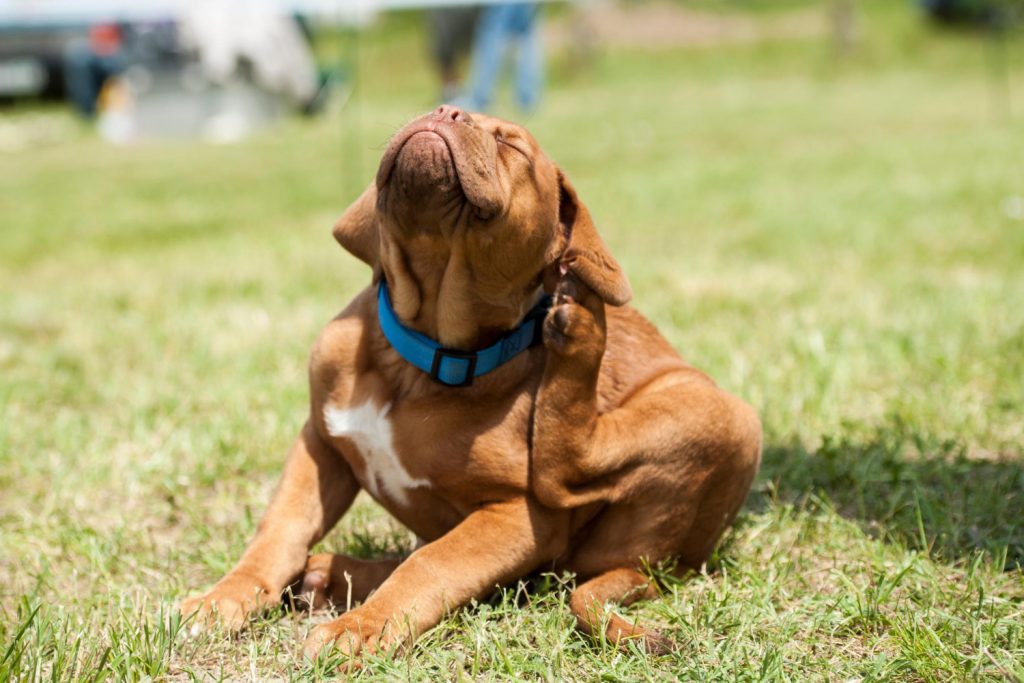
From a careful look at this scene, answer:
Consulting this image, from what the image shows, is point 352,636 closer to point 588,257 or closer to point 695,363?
point 588,257

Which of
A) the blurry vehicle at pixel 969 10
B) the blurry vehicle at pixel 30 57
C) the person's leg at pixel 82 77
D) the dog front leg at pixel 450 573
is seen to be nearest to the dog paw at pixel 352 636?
the dog front leg at pixel 450 573

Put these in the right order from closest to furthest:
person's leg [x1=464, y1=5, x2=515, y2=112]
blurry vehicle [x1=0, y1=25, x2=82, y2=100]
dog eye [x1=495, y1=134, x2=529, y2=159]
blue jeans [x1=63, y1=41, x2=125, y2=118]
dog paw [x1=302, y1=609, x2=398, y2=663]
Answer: dog paw [x1=302, y1=609, x2=398, y2=663] < dog eye [x1=495, y1=134, x2=529, y2=159] < person's leg [x1=464, y1=5, x2=515, y2=112] < blue jeans [x1=63, y1=41, x2=125, y2=118] < blurry vehicle [x1=0, y1=25, x2=82, y2=100]

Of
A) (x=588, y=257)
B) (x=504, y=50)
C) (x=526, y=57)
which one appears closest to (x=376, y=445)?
(x=588, y=257)

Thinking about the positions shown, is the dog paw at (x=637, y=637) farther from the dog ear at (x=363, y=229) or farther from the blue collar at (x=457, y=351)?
the dog ear at (x=363, y=229)

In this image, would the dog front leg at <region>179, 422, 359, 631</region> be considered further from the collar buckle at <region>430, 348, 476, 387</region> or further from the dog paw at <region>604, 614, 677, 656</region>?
the dog paw at <region>604, 614, 677, 656</region>

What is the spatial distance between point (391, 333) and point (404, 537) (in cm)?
66

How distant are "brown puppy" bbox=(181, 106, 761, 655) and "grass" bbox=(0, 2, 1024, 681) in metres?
0.11

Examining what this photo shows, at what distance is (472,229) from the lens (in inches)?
96.0

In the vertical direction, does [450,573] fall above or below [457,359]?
below

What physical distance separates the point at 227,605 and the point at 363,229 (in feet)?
2.90

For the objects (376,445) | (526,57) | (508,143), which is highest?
(508,143)

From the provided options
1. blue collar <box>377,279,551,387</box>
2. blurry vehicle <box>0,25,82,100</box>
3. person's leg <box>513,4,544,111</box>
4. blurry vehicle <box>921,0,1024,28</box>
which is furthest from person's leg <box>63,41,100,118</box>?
blurry vehicle <box>921,0,1024,28</box>

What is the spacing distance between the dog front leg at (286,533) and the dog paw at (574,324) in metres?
→ 0.62

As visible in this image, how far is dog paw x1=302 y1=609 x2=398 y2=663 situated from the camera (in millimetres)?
2180
